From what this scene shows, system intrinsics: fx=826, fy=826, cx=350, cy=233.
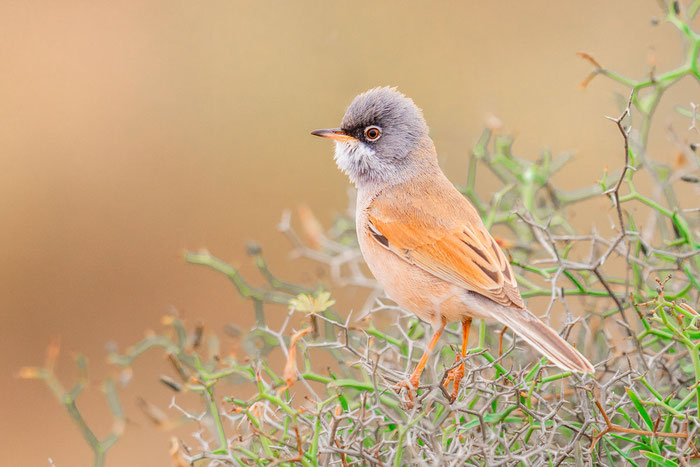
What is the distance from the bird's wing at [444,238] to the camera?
2.80 m

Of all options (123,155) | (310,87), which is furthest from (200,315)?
(310,87)

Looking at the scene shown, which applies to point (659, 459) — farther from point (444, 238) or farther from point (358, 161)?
point (358, 161)

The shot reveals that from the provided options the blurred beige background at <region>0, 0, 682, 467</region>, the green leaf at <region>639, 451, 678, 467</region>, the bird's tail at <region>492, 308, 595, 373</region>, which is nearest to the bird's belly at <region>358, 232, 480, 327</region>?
the bird's tail at <region>492, 308, 595, 373</region>

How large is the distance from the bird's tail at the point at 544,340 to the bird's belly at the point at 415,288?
17cm

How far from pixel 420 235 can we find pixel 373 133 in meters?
0.61

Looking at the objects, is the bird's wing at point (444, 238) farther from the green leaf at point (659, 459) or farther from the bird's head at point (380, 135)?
the green leaf at point (659, 459)

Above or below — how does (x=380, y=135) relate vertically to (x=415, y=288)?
above

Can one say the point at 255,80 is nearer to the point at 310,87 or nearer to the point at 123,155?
the point at 310,87

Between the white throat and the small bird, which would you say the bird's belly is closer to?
the small bird

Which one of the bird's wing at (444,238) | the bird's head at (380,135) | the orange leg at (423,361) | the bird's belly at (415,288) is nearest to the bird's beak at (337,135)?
the bird's head at (380,135)

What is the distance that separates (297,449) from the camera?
74.5 inches

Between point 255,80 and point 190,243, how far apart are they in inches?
76.2

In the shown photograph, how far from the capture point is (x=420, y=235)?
310 cm

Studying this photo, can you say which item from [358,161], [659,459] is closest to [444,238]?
[358,161]
